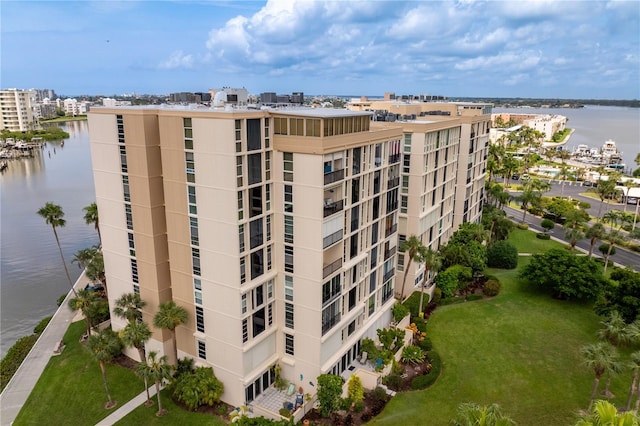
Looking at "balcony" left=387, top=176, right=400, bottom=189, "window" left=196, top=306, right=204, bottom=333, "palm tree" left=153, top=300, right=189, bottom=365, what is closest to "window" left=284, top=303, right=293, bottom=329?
"window" left=196, top=306, right=204, bottom=333

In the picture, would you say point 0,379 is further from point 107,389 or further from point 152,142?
point 152,142

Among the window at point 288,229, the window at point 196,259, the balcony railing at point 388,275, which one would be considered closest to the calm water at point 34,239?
the window at point 196,259

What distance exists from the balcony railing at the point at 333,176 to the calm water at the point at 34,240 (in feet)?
119

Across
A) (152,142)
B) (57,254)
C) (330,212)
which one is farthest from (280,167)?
(57,254)

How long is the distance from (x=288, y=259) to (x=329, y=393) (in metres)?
9.50

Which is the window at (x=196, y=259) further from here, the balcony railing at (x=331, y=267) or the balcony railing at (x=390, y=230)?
the balcony railing at (x=390, y=230)

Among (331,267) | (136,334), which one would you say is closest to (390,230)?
(331,267)

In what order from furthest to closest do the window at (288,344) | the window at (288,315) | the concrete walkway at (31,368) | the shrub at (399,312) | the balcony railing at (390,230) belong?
the shrub at (399,312) → the balcony railing at (390,230) → the window at (288,344) → the window at (288,315) → the concrete walkway at (31,368)

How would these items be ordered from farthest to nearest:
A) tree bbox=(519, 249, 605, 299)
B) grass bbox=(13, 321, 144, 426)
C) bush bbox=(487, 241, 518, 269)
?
bush bbox=(487, 241, 518, 269) → tree bbox=(519, 249, 605, 299) → grass bbox=(13, 321, 144, 426)

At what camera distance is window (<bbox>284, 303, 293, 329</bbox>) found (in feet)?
102

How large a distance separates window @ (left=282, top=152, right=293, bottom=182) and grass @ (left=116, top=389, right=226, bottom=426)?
56.7ft

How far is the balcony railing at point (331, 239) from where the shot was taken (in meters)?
29.0

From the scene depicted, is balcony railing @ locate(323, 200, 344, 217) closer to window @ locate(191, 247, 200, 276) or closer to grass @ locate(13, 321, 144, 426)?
window @ locate(191, 247, 200, 276)

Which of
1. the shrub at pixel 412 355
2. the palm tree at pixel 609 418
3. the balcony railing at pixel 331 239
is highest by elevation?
the balcony railing at pixel 331 239
